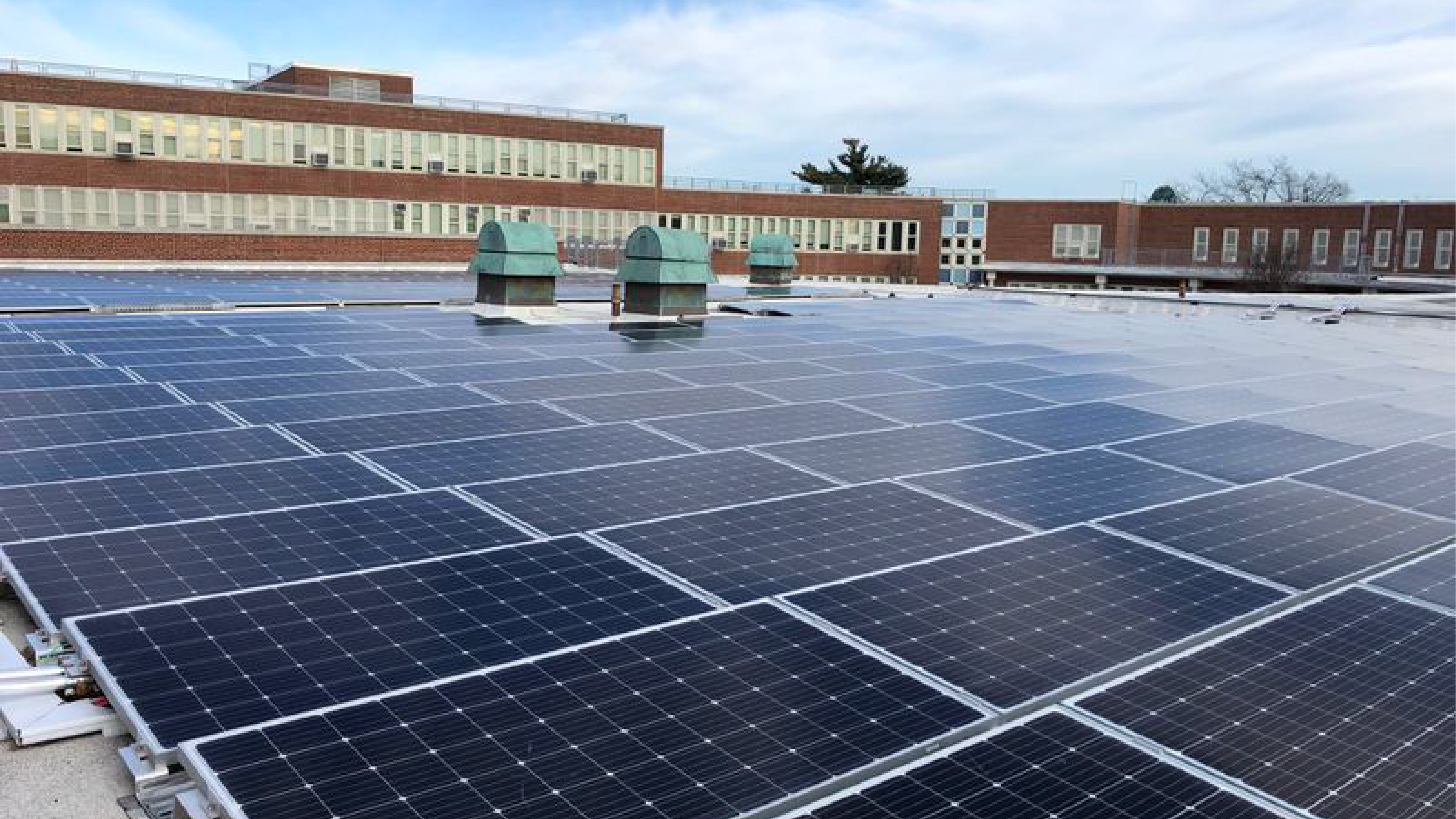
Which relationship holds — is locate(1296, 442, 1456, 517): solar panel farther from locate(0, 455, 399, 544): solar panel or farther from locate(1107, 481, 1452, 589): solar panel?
locate(0, 455, 399, 544): solar panel

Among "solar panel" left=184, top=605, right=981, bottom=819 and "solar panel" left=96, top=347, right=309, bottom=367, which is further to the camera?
"solar panel" left=96, top=347, right=309, bottom=367

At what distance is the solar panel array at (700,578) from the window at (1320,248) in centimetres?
8277

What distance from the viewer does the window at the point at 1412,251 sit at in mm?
89312

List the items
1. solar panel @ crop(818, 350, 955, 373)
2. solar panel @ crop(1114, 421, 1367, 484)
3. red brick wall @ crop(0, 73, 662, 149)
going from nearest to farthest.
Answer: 1. solar panel @ crop(1114, 421, 1367, 484)
2. solar panel @ crop(818, 350, 955, 373)
3. red brick wall @ crop(0, 73, 662, 149)

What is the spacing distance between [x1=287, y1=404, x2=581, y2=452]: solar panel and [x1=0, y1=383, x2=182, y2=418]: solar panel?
2541mm

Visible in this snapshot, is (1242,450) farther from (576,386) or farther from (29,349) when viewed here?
(29,349)

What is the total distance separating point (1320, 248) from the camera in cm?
9350

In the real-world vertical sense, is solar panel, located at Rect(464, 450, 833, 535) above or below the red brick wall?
below

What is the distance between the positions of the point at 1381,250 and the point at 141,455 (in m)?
97.6

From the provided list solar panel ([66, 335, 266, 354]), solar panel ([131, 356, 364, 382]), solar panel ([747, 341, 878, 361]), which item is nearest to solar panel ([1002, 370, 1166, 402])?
solar panel ([747, 341, 878, 361])

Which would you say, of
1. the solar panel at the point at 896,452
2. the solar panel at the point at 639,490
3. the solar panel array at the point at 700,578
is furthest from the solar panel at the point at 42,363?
the solar panel at the point at 896,452

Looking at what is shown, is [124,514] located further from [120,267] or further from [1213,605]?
[120,267]

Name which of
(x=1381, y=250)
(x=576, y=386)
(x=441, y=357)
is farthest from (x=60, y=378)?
(x=1381, y=250)

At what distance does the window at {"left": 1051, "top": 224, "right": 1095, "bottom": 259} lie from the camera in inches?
3976
